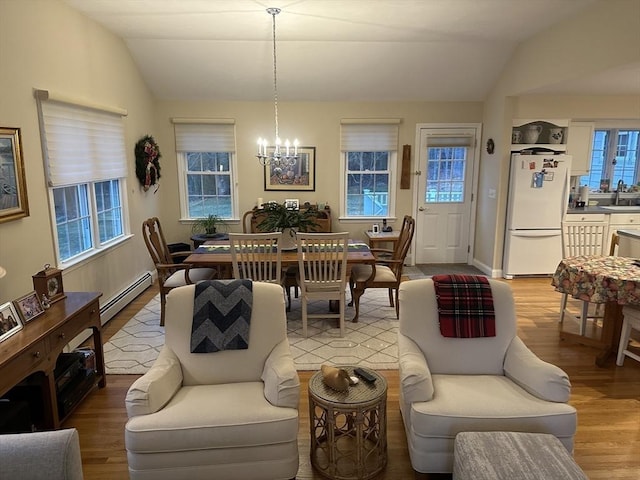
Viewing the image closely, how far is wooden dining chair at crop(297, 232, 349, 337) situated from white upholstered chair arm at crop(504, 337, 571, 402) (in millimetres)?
1608

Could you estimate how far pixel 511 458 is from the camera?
172 centimetres

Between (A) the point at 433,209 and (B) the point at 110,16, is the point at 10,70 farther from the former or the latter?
(A) the point at 433,209

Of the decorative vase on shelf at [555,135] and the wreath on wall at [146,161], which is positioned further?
the decorative vase on shelf at [555,135]

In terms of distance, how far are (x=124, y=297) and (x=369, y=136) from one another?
380cm

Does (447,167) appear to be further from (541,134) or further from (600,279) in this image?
(600,279)

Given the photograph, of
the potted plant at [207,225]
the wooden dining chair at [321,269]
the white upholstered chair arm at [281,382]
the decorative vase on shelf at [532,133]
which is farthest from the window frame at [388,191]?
the white upholstered chair arm at [281,382]

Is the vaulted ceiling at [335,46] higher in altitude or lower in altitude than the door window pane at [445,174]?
higher

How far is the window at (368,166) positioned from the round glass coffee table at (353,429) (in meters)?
4.31

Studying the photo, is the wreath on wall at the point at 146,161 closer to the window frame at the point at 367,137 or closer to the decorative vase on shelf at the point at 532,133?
the window frame at the point at 367,137

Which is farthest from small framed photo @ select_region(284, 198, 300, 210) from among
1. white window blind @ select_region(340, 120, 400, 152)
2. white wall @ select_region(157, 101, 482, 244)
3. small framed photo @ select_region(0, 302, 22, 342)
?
small framed photo @ select_region(0, 302, 22, 342)

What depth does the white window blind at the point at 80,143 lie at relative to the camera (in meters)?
3.35

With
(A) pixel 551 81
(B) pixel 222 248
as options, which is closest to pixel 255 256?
(B) pixel 222 248

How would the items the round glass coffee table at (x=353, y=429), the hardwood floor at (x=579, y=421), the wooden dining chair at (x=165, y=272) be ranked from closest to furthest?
1. the round glass coffee table at (x=353, y=429)
2. the hardwood floor at (x=579, y=421)
3. the wooden dining chair at (x=165, y=272)

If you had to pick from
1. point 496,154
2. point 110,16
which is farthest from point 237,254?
point 496,154
